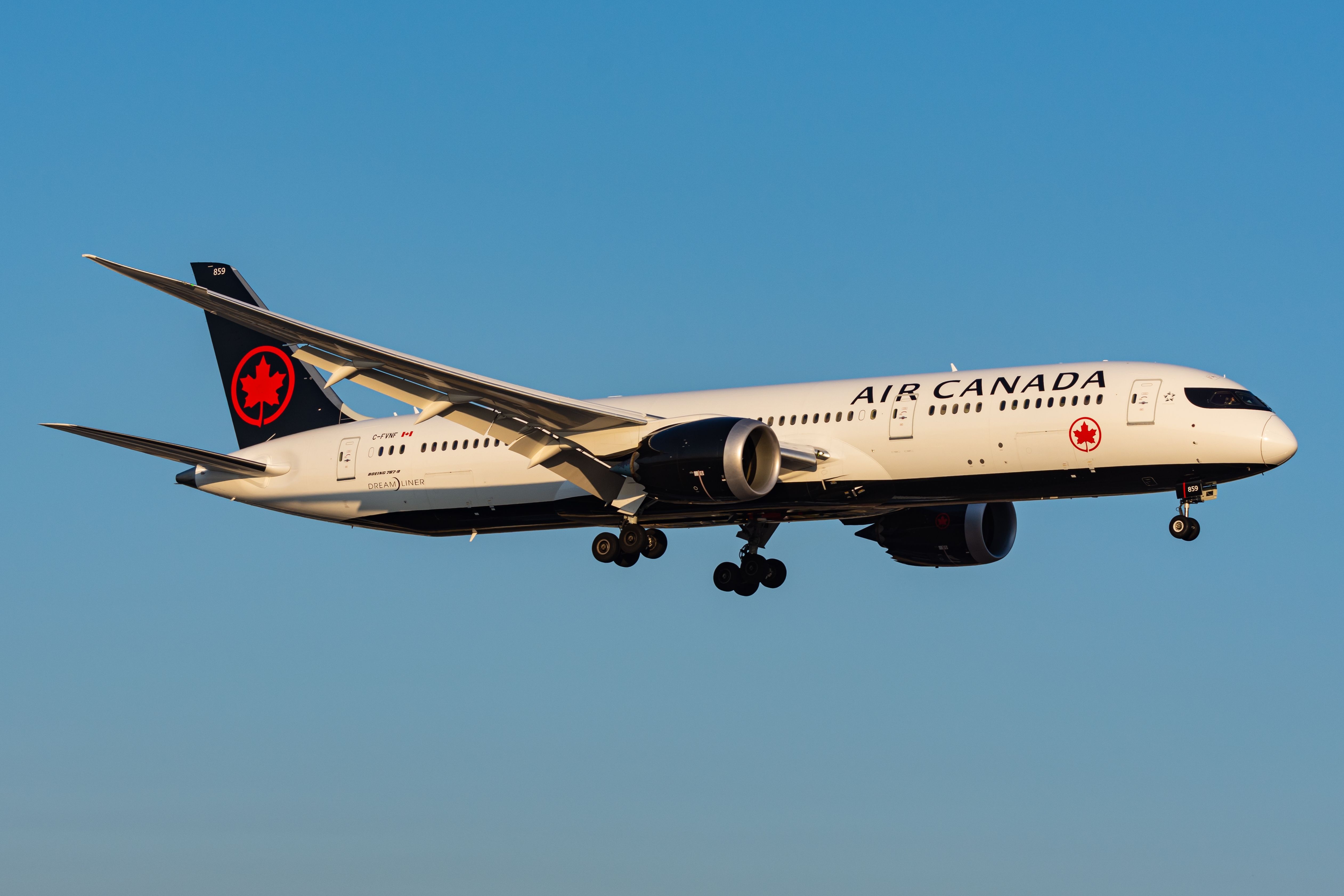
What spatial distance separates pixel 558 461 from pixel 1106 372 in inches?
503

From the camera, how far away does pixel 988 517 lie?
43.6 m

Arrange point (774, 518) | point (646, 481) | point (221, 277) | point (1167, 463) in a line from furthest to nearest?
point (221, 277), point (774, 518), point (646, 481), point (1167, 463)

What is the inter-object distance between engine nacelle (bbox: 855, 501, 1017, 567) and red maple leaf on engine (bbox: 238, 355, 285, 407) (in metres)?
17.2

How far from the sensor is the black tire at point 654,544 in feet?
132

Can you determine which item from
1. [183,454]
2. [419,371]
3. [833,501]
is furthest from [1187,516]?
[183,454]

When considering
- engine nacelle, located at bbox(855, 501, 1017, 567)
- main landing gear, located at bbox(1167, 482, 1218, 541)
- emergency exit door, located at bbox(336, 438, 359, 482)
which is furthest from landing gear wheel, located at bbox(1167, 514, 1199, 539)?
emergency exit door, located at bbox(336, 438, 359, 482)

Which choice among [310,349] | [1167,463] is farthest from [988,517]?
[310,349]

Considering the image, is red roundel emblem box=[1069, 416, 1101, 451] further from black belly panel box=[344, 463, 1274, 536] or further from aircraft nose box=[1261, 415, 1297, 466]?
aircraft nose box=[1261, 415, 1297, 466]

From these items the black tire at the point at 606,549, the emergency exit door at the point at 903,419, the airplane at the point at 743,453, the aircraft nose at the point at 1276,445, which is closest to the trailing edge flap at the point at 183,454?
the airplane at the point at 743,453

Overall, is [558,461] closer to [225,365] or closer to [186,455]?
[186,455]

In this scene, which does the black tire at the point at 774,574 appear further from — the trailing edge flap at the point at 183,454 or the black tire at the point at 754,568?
the trailing edge flap at the point at 183,454

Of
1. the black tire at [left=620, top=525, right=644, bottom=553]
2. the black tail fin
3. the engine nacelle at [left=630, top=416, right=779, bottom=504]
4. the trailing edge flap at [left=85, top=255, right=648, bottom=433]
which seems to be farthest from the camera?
the black tail fin

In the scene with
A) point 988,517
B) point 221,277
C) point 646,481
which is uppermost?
point 221,277

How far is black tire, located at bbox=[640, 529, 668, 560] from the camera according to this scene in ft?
132
